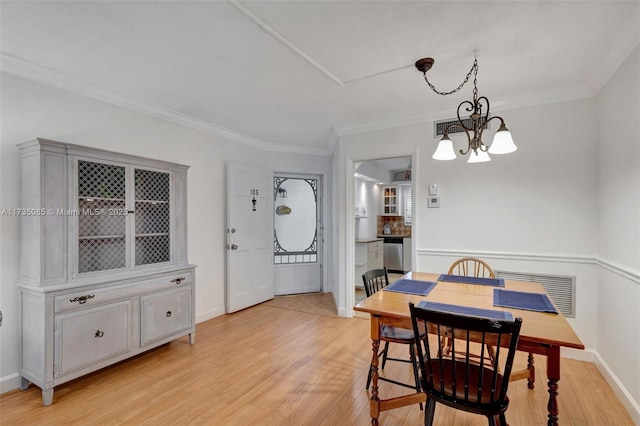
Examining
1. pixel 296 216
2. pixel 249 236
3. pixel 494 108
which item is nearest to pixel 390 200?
pixel 296 216

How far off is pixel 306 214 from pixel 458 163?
2.76 metres

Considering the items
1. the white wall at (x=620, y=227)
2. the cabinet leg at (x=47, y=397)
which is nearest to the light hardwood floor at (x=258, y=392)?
the cabinet leg at (x=47, y=397)

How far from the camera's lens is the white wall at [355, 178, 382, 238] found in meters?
6.90

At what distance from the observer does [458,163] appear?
342cm

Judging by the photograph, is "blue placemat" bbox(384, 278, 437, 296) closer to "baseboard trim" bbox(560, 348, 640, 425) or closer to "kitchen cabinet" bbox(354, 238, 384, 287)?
"baseboard trim" bbox(560, 348, 640, 425)

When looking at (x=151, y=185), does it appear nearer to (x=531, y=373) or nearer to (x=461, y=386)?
(x=461, y=386)

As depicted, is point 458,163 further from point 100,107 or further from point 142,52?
point 100,107

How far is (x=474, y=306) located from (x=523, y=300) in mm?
388

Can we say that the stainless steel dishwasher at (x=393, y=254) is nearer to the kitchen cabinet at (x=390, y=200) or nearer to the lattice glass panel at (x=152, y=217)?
the kitchen cabinet at (x=390, y=200)

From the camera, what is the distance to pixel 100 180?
264cm

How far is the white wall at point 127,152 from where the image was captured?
2395 millimetres

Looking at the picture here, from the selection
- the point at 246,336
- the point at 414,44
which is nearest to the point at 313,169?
the point at 246,336

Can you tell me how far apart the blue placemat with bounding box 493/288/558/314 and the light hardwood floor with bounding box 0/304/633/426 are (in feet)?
2.64

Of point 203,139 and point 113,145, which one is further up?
point 203,139
